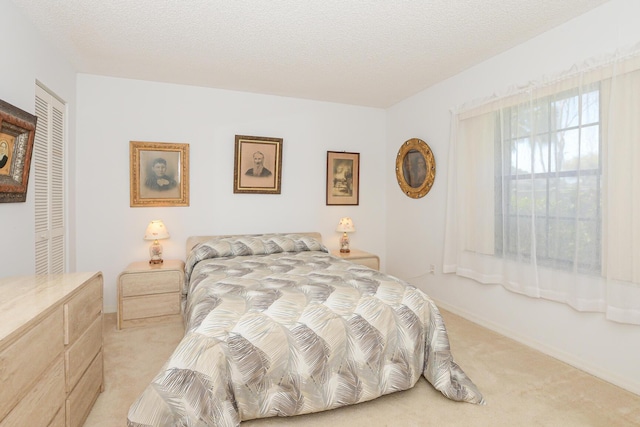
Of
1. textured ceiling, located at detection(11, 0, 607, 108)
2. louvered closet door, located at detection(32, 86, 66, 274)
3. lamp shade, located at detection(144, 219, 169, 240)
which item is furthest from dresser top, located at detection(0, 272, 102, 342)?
textured ceiling, located at detection(11, 0, 607, 108)

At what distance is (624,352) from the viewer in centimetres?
220

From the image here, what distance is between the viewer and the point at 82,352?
1769 millimetres

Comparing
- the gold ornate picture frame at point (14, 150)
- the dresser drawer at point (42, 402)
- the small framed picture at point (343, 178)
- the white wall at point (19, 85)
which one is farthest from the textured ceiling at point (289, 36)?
the dresser drawer at point (42, 402)

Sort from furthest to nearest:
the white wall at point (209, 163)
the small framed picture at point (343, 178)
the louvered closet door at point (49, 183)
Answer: the small framed picture at point (343, 178) → the white wall at point (209, 163) → the louvered closet door at point (49, 183)

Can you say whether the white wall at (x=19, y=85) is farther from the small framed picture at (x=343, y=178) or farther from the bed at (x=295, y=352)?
the small framed picture at (x=343, y=178)

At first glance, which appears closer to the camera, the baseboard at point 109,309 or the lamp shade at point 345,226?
the baseboard at point 109,309

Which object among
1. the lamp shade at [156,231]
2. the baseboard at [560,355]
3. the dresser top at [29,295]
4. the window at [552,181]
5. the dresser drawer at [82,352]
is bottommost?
the baseboard at [560,355]

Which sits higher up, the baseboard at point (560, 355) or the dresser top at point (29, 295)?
the dresser top at point (29, 295)

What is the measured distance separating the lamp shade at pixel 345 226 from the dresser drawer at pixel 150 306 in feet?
6.71

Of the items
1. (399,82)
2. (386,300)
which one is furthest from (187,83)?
(386,300)

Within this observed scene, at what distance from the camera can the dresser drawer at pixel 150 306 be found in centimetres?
320

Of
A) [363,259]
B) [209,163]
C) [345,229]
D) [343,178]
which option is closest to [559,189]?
[363,259]

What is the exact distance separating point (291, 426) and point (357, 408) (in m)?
0.40

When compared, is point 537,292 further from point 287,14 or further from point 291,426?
point 287,14
